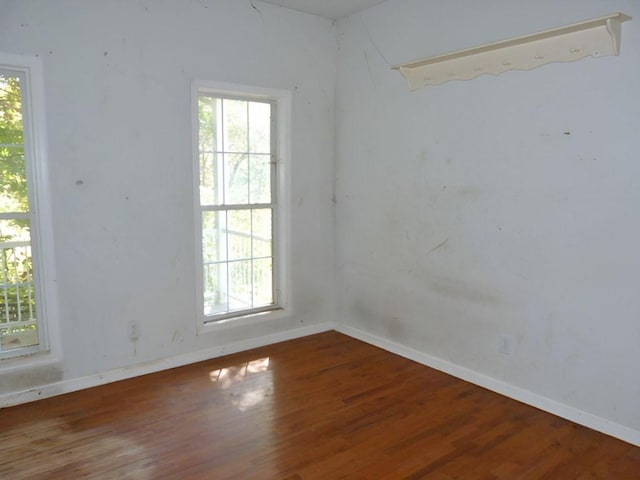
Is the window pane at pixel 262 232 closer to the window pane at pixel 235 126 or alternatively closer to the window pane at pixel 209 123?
the window pane at pixel 235 126

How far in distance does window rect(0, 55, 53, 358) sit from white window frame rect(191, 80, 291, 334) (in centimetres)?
104

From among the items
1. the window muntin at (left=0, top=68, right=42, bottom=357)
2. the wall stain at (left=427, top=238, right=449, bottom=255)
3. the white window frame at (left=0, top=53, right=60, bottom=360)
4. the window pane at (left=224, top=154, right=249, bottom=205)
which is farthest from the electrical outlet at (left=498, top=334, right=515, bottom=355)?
the window muntin at (left=0, top=68, right=42, bottom=357)

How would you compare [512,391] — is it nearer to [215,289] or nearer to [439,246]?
[439,246]

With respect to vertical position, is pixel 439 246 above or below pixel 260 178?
below

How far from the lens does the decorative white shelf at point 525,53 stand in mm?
2479

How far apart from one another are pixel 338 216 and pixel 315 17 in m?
1.77

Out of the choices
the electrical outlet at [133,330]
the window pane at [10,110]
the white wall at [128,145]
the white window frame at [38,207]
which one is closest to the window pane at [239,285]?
the white wall at [128,145]

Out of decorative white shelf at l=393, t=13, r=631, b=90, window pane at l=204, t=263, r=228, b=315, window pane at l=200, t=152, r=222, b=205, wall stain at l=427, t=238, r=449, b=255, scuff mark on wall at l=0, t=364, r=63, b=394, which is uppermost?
decorative white shelf at l=393, t=13, r=631, b=90

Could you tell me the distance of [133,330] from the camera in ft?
11.1

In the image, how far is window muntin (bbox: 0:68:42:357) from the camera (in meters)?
2.88

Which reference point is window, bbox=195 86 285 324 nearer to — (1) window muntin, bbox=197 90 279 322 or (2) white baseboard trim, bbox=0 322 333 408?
(1) window muntin, bbox=197 90 279 322

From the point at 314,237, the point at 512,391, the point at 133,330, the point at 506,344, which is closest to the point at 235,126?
the point at 314,237

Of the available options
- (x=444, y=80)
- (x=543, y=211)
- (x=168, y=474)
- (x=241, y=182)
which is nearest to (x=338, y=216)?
(x=241, y=182)

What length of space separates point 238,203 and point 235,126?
64cm
